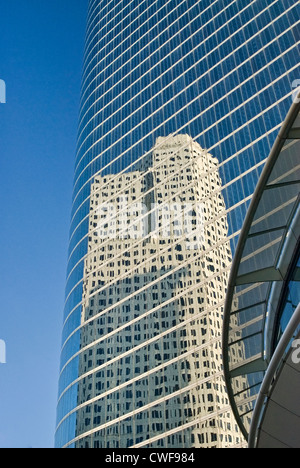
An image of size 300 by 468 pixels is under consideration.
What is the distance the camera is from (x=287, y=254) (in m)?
14.2

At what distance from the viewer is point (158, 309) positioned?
196 feet

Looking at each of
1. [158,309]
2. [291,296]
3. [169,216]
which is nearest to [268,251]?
[291,296]

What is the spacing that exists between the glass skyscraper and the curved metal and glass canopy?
33.7 meters

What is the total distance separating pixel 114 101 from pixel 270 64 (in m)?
31.2

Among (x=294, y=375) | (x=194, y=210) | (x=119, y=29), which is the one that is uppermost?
(x=119, y=29)

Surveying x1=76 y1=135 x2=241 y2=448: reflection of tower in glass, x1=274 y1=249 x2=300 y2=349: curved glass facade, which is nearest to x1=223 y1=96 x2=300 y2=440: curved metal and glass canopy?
x1=274 y1=249 x2=300 y2=349: curved glass facade

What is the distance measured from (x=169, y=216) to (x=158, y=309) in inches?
493

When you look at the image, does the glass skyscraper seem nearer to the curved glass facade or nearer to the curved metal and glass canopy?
the curved metal and glass canopy

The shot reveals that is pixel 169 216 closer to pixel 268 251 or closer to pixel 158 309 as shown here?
pixel 158 309

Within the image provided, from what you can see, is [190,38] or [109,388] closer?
[109,388]

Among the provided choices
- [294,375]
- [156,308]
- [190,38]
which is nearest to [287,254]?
[294,375]

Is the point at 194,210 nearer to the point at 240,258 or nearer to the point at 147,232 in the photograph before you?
the point at 147,232

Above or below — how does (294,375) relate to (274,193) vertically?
below

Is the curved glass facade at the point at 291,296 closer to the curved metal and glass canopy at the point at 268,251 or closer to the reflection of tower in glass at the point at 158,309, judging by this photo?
the curved metal and glass canopy at the point at 268,251
